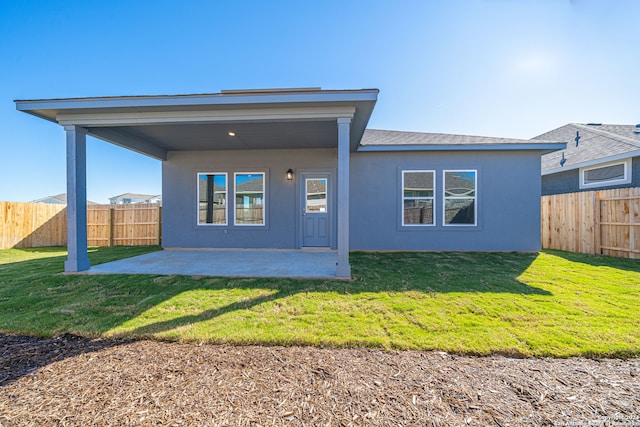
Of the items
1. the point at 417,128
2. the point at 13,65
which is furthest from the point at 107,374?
the point at 13,65

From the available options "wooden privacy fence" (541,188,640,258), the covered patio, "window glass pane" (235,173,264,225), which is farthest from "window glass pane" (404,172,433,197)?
"wooden privacy fence" (541,188,640,258)

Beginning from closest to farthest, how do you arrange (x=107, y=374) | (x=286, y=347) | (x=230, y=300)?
(x=107, y=374) → (x=286, y=347) → (x=230, y=300)

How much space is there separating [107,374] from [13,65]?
40.5 ft

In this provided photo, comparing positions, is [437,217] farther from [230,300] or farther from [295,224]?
[230,300]

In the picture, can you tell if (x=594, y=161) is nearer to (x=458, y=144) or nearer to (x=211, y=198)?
(x=458, y=144)

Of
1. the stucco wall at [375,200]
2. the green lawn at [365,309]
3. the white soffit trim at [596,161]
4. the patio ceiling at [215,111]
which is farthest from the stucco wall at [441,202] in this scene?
the white soffit trim at [596,161]

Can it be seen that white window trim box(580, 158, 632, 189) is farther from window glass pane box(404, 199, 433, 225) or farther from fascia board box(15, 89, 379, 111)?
fascia board box(15, 89, 379, 111)

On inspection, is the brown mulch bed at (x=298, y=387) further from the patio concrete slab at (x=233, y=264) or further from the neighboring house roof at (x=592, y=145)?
the neighboring house roof at (x=592, y=145)

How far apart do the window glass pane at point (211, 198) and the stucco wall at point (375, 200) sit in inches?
7.6

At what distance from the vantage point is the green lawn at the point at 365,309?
96.5 inches

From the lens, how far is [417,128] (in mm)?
9602

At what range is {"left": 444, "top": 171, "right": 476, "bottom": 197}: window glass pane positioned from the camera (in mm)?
6980

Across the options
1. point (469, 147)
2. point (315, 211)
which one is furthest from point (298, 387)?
point (469, 147)

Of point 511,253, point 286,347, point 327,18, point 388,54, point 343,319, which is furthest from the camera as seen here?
point 388,54
